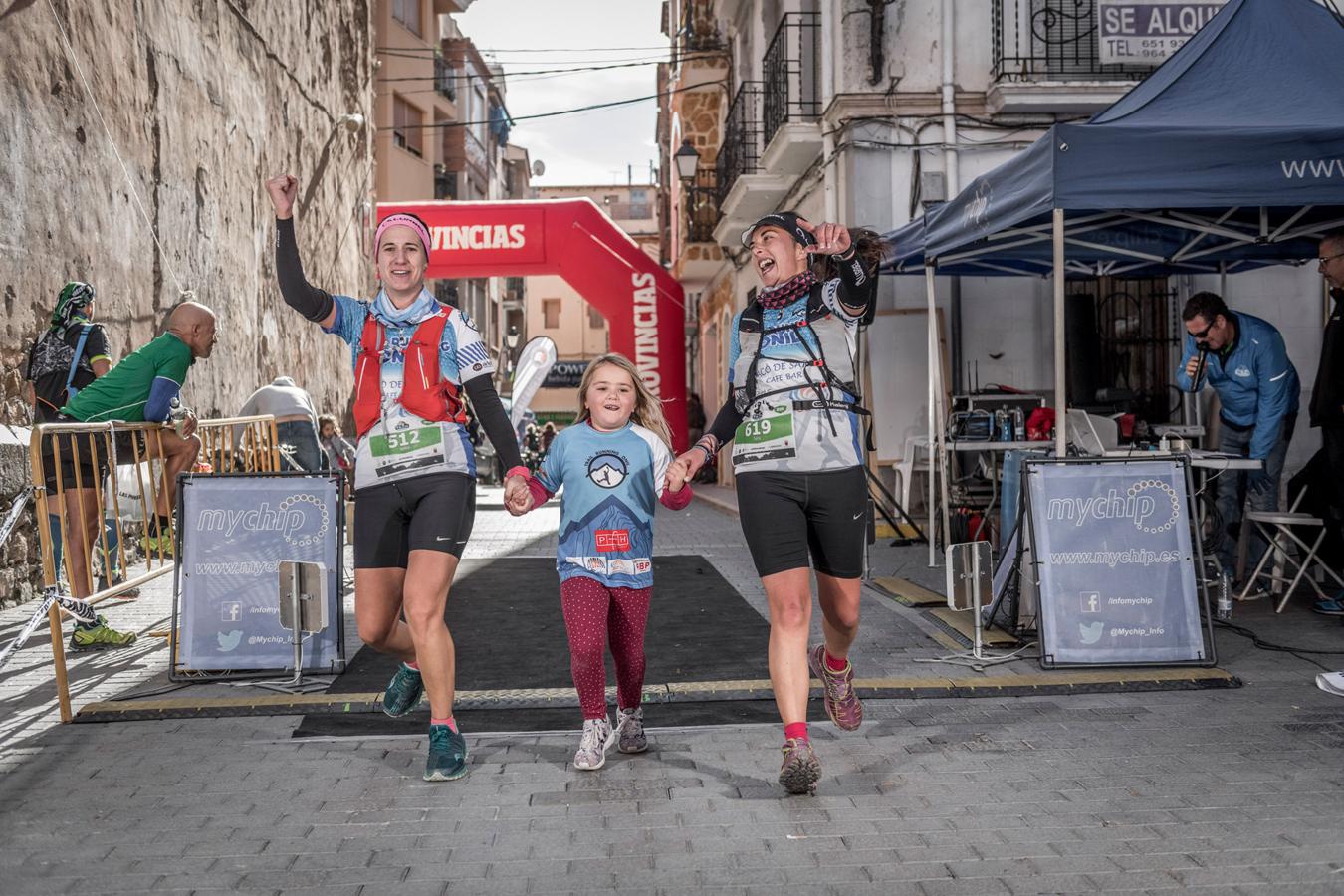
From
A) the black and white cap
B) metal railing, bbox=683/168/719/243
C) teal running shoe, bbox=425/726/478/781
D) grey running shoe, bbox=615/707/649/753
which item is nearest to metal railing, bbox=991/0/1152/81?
the black and white cap

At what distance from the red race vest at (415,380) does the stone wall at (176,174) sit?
5259mm

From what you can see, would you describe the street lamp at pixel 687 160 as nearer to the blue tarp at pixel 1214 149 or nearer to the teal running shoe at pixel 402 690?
the blue tarp at pixel 1214 149

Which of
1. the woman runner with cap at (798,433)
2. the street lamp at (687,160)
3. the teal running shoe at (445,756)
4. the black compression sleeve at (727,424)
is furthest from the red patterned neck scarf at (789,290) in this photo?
the street lamp at (687,160)

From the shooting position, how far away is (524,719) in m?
5.26

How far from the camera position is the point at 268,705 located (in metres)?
5.39

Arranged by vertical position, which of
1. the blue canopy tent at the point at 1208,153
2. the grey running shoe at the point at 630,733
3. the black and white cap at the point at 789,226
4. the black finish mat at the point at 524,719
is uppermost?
the blue canopy tent at the point at 1208,153

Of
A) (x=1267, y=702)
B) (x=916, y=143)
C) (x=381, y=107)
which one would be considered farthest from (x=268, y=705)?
(x=381, y=107)

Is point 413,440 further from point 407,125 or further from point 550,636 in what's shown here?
point 407,125

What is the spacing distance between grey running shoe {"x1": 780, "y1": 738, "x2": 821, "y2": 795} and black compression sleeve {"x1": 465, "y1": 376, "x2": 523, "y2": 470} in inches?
52.5

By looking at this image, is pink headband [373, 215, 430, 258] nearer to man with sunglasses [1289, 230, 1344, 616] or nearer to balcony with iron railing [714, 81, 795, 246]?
man with sunglasses [1289, 230, 1344, 616]

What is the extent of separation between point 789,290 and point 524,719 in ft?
6.83

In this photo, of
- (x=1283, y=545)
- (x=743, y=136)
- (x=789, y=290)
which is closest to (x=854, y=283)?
(x=789, y=290)

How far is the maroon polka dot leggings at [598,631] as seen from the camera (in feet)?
14.4

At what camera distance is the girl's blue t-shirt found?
4.45 meters
